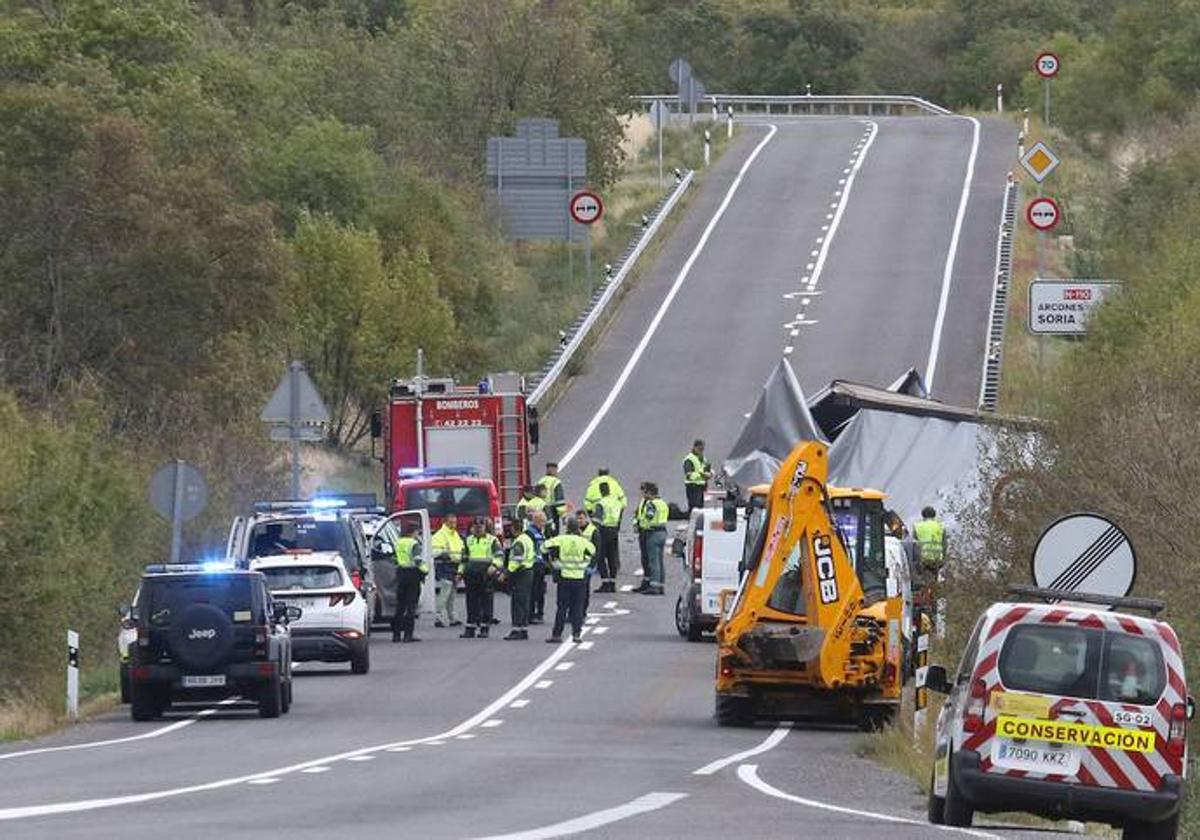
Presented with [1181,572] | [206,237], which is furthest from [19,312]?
[1181,572]

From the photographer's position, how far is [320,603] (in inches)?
1334

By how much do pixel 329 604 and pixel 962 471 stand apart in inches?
462

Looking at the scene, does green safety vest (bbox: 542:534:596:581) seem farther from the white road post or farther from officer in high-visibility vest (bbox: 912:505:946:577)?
the white road post

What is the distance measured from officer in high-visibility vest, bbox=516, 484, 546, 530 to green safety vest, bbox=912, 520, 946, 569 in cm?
531

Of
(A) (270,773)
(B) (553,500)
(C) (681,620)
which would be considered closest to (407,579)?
(C) (681,620)

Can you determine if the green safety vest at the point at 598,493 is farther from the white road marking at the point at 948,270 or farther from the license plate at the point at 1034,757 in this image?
the license plate at the point at 1034,757

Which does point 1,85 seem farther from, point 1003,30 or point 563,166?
point 1003,30

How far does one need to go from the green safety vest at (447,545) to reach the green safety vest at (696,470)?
673 centimetres

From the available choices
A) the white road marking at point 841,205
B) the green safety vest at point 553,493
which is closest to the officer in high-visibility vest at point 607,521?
the green safety vest at point 553,493

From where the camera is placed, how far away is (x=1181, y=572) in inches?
1072

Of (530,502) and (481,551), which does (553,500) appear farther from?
(481,551)

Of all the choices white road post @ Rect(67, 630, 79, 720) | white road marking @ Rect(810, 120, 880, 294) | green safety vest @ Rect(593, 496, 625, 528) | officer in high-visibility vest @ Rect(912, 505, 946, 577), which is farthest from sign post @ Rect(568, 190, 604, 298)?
white road post @ Rect(67, 630, 79, 720)

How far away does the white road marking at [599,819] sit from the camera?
1736 centimetres

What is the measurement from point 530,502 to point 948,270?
2652 cm
